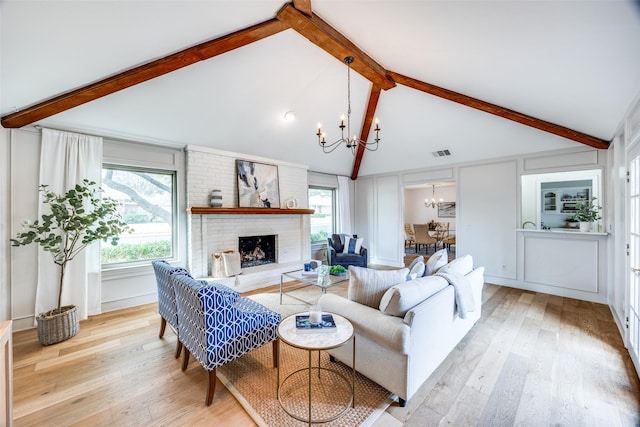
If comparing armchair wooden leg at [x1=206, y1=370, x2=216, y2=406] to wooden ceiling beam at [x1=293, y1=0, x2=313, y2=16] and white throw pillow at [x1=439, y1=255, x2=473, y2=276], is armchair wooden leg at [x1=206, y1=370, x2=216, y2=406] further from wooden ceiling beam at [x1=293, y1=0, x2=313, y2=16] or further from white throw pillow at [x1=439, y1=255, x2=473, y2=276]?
wooden ceiling beam at [x1=293, y1=0, x2=313, y2=16]

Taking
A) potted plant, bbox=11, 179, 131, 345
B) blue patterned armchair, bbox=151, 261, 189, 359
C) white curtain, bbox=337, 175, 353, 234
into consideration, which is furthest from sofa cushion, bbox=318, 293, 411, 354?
white curtain, bbox=337, 175, 353, 234

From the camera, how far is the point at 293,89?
3.81 meters

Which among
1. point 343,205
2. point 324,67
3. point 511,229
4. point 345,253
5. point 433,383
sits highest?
point 324,67

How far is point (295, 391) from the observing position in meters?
1.89

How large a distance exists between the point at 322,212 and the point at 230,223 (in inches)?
104

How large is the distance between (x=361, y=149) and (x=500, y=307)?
13.2 ft

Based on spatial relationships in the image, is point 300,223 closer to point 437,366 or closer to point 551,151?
point 437,366

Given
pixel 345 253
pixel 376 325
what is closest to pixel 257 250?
pixel 345 253

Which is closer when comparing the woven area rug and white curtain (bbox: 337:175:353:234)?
the woven area rug

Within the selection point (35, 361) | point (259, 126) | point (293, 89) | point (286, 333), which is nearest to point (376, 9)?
point (293, 89)

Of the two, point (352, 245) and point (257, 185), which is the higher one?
point (257, 185)

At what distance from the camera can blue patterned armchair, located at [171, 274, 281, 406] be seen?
1762mm

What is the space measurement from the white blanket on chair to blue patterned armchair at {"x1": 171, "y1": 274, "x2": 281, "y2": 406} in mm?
1647

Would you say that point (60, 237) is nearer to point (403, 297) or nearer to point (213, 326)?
point (213, 326)
